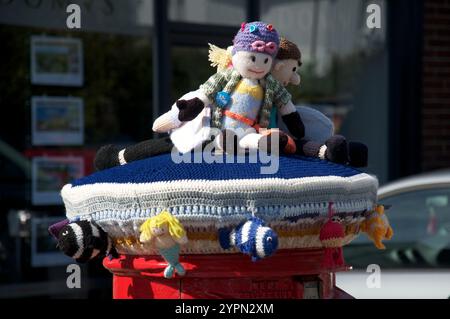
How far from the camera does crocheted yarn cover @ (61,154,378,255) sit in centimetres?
213

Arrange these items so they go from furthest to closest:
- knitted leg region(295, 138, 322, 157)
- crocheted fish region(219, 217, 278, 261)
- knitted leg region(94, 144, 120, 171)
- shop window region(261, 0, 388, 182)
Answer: shop window region(261, 0, 388, 182), knitted leg region(94, 144, 120, 171), knitted leg region(295, 138, 322, 157), crocheted fish region(219, 217, 278, 261)

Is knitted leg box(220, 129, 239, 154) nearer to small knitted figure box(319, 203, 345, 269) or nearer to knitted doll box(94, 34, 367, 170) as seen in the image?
knitted doll box(94, 34, 367, 170)

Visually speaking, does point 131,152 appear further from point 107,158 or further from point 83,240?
point 83,240

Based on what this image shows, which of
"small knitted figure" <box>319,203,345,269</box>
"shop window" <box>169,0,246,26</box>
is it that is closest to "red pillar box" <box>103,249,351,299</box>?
"small knitted figure" <box>319,203,345,269</box>

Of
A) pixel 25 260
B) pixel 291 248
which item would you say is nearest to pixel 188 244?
pixel 291 248

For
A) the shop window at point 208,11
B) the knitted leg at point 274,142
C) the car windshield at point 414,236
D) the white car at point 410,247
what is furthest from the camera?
the shop window at point 208,11

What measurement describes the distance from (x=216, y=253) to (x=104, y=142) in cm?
416

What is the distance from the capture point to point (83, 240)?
224cm

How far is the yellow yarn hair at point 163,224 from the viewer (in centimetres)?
207

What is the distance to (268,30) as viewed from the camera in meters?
2.44

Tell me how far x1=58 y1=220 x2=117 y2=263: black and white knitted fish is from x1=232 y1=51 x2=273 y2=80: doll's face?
2.06ft

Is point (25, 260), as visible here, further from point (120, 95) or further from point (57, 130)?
point (120, 95)

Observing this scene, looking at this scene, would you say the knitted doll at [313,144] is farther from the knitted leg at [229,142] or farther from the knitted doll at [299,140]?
the knitted leg at [229,142]

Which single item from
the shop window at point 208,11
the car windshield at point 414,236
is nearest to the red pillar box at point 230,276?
the car windshield at point 414,236
